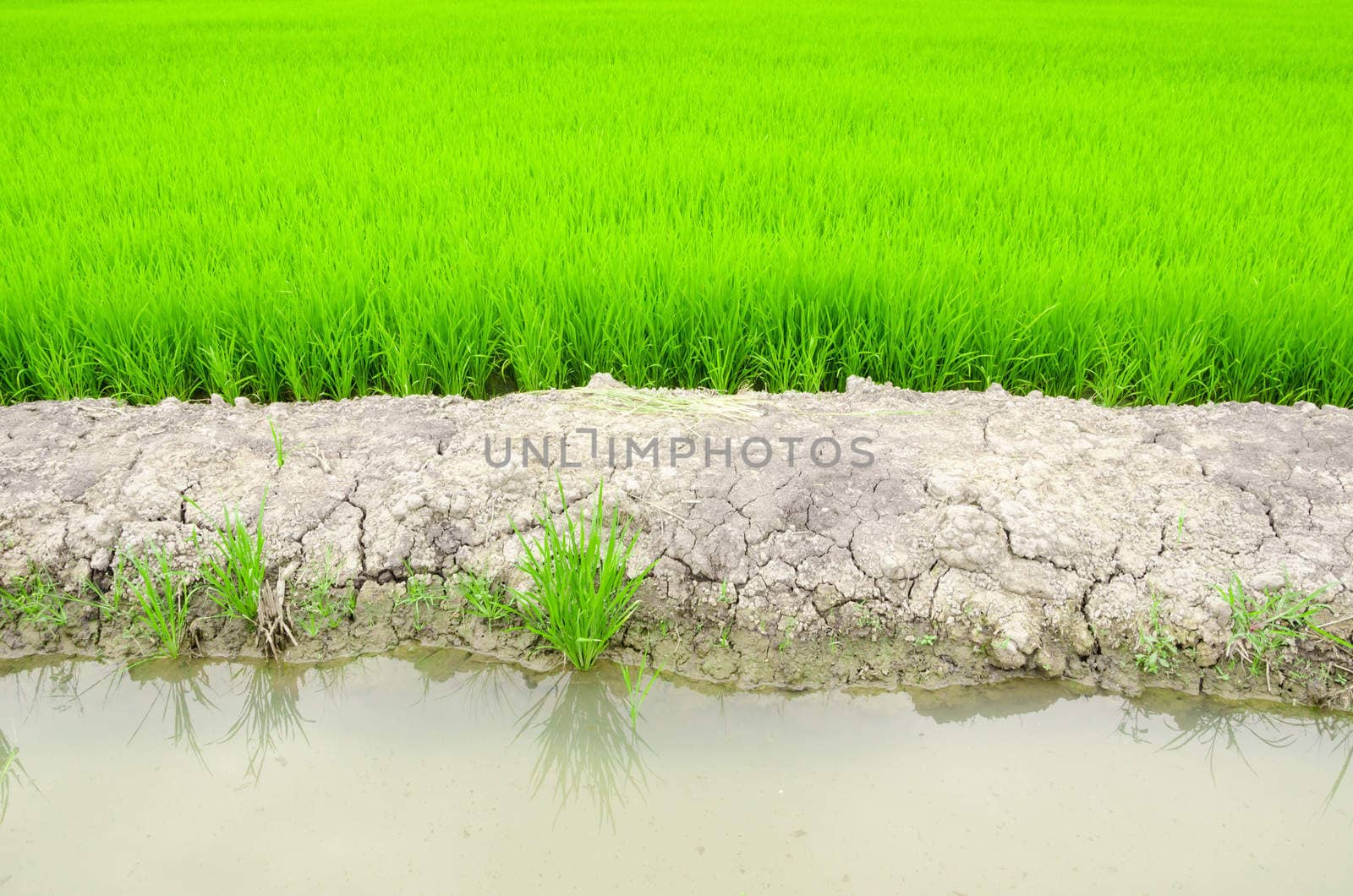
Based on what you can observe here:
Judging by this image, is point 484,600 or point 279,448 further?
point 279,448

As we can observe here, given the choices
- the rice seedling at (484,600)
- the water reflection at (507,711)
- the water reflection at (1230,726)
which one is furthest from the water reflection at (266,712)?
the water reflection at (1230,726)

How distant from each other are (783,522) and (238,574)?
961mm

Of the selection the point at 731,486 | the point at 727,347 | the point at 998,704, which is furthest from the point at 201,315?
the point at 998,704

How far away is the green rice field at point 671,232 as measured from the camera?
7.08 feet

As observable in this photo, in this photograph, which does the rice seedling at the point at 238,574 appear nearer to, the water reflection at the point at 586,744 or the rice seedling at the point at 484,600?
the rice seedling at the point at 484,600

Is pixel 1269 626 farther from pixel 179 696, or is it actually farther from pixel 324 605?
pixel 179 696

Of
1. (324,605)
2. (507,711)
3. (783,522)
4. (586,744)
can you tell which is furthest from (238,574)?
(783,522)

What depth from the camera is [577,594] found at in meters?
1.41

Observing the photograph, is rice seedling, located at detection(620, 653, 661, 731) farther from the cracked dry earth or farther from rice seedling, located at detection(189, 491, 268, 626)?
rice seedling, located at detection(189, 491, 268, 626)

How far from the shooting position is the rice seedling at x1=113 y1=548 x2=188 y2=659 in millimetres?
1447

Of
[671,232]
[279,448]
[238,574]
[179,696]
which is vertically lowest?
[179,696]

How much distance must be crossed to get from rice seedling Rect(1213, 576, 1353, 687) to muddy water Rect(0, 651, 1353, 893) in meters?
0.10

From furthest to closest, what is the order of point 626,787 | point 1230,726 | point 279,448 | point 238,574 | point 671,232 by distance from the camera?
point 671,232 < point 279,448 < point 238,574 < point 1230,726 < point 626,787

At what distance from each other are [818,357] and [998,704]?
1.04m
